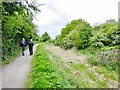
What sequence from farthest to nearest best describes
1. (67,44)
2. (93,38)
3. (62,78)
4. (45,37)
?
(45,37) → (67,44) → (93,38) → (62,78)

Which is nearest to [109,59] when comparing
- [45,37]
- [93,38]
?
[93,38]

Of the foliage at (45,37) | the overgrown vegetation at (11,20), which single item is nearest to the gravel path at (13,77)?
the overgrown vegetation at (11,20)

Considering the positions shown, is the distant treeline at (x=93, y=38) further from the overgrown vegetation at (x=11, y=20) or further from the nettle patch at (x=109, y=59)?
the overgrown vegetation at (x=11, y=20)

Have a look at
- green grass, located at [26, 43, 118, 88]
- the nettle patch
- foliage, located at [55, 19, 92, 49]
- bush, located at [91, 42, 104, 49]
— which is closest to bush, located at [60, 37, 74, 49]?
foliage, located at [55, 19, 92, 49]

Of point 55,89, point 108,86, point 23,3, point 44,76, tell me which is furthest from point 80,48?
point 55,89

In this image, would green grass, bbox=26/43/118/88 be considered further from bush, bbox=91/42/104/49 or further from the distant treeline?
the distant treeline

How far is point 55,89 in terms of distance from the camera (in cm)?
985

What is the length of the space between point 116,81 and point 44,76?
579 cm

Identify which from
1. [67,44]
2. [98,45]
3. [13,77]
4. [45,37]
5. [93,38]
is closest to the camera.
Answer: [13,77]

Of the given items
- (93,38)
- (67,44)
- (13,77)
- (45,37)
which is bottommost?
(13,77)

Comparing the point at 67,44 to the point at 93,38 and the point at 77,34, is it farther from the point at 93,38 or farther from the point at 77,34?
the point at 93,38

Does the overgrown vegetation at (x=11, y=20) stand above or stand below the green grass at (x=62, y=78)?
above

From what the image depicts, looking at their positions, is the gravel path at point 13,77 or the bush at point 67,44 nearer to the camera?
the gravel path at point 13,77

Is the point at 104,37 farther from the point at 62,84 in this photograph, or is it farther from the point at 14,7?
the point at 62,84
